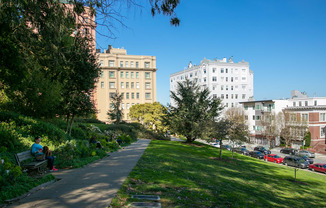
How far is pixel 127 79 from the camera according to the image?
70.4 metres

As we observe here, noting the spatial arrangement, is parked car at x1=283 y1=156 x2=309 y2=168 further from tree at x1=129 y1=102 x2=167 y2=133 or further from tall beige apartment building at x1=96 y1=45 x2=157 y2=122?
tall beige apartment building at x1=96 y1=45 x2=157 y2=122

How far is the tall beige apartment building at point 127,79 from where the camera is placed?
6875 centimetres

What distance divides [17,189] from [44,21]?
630cm

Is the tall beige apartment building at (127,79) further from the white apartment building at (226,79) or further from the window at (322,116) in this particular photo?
the window at (322,116)

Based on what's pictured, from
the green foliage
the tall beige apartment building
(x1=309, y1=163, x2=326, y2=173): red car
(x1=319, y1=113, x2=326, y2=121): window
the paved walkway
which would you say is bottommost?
(x1=309, y1=163, x2=326, y2=173): red car

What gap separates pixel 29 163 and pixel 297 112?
193 feet

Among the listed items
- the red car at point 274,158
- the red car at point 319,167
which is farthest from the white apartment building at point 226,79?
the red car at point 319,167

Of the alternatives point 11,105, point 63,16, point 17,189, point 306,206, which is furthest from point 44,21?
point 306,206

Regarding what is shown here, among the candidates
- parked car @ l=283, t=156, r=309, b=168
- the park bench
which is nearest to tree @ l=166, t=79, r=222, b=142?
parked car @ l=283, t=156, r=309, b=168

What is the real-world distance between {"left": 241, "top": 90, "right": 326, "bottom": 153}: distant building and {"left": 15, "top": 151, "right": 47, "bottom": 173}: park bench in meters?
45.6

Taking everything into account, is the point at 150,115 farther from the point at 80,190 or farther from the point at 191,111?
the point at 80,190

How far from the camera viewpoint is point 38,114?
16.7 meters

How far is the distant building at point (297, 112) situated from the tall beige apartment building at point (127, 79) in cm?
3030

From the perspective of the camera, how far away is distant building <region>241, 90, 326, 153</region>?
5116 cm
